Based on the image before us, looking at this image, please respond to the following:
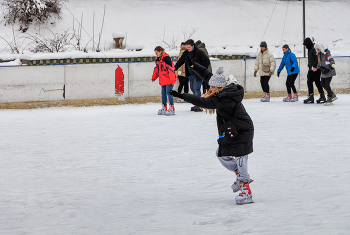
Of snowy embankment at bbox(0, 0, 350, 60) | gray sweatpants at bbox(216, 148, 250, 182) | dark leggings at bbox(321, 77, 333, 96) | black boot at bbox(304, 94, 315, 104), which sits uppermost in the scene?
snowy embankment at bbox(0, 0, 350, 60)

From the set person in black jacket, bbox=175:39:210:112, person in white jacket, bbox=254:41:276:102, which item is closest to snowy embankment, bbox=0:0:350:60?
person in white jacket, bbox=254:41:276:102

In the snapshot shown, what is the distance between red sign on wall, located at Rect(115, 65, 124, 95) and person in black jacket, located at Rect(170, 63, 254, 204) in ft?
24.9

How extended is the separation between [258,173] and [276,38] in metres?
20.0

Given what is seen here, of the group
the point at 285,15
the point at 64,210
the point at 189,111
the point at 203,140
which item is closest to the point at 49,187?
the point at 64,210

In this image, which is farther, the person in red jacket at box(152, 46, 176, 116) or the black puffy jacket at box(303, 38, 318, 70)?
the black puffy jacket at box(303, 38, 318, 70)

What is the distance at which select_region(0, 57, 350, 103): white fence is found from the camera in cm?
1045

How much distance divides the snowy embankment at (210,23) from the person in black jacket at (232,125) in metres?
16.5

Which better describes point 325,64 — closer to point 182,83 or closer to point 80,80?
point 182,83

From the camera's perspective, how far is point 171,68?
8.94 metres

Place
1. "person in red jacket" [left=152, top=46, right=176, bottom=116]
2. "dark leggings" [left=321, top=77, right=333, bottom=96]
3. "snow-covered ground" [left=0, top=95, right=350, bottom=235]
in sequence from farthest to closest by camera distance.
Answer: "dark leggings" [left=321, top=77, right=333, bottom=96] → "person in red jacket" [left=152, top=46, right=176, bottom=116] → "snow-covered ground" [left=0, top=95, right=350, bottom=235]

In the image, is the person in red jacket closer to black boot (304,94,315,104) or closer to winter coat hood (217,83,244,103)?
black boot (304,94,315,104)

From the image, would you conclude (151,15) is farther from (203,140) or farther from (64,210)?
(64,210)

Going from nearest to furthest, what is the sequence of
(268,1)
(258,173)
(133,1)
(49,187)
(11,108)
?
(49,187) → (258,173) → (11,108) → (133,1) → (268,1)

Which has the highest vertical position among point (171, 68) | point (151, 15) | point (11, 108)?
point (151, 15)
